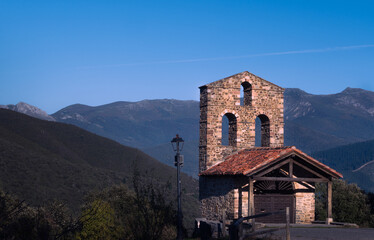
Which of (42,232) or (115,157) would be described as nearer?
(42,232)

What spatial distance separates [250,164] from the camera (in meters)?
22.6

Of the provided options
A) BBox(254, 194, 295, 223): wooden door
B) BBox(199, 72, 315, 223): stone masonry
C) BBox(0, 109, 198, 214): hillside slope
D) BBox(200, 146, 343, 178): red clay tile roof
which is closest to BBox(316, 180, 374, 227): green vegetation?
BBox(254, 194, 295, 223): wooden door

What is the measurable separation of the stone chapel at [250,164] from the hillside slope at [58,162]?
422 centimetres

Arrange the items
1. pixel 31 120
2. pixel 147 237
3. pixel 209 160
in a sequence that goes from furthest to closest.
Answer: pixel 31 120 → pixel 209 160 → pixel 147 237

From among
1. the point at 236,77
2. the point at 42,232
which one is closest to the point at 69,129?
the point at 236,77

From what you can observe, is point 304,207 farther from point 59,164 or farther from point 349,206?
point 59,164

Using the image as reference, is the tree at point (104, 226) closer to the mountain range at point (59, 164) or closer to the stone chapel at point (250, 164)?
the mountain range at point (59, 164)

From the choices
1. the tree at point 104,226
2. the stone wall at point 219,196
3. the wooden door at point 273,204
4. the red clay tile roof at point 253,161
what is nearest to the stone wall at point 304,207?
the wooden door at point 273,204

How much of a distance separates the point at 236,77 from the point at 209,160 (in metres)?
4.70

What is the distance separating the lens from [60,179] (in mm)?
63938

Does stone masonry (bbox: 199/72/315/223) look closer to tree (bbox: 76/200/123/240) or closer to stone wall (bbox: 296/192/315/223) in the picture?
stone wall (bbox: 296/192/315/223)

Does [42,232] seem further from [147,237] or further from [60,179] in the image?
[60,179]

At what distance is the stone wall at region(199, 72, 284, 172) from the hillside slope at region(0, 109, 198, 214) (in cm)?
400

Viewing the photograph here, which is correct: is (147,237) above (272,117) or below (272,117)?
below
